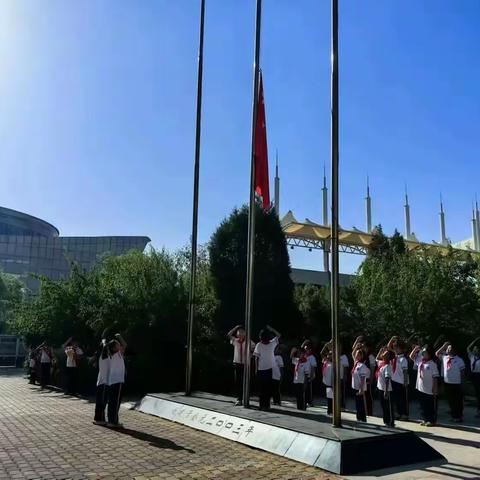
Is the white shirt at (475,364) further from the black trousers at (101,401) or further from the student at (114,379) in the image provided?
the black trousers at (101,401)

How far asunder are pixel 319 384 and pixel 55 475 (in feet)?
40.6

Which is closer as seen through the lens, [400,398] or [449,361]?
[400,398]

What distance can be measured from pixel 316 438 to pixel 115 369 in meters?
4.66

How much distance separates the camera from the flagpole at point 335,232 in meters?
9.00

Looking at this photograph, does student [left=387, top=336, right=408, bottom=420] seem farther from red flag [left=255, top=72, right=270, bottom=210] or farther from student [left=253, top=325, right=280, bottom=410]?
red flag [left=255, top=72, right=270, bottom=210]

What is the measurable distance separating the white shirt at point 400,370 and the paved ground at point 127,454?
4445mm

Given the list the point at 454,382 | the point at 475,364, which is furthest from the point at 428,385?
the point at 475,364

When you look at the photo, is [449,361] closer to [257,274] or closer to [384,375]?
[384,375]

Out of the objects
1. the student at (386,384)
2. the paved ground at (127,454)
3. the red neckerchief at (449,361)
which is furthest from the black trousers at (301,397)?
the paved ground at (127,454)

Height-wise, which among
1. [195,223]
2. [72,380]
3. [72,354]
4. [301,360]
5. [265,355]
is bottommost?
[72,380]

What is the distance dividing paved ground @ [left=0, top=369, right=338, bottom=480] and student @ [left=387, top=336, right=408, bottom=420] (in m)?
4.51

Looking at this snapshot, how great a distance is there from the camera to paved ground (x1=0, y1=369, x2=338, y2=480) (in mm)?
7457

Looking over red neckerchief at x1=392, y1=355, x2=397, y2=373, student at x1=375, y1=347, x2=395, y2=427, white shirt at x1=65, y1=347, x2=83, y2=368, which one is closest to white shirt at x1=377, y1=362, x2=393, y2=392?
student at x1=375, y1=347, x2=395, y2=427

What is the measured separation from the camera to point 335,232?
9.37m
